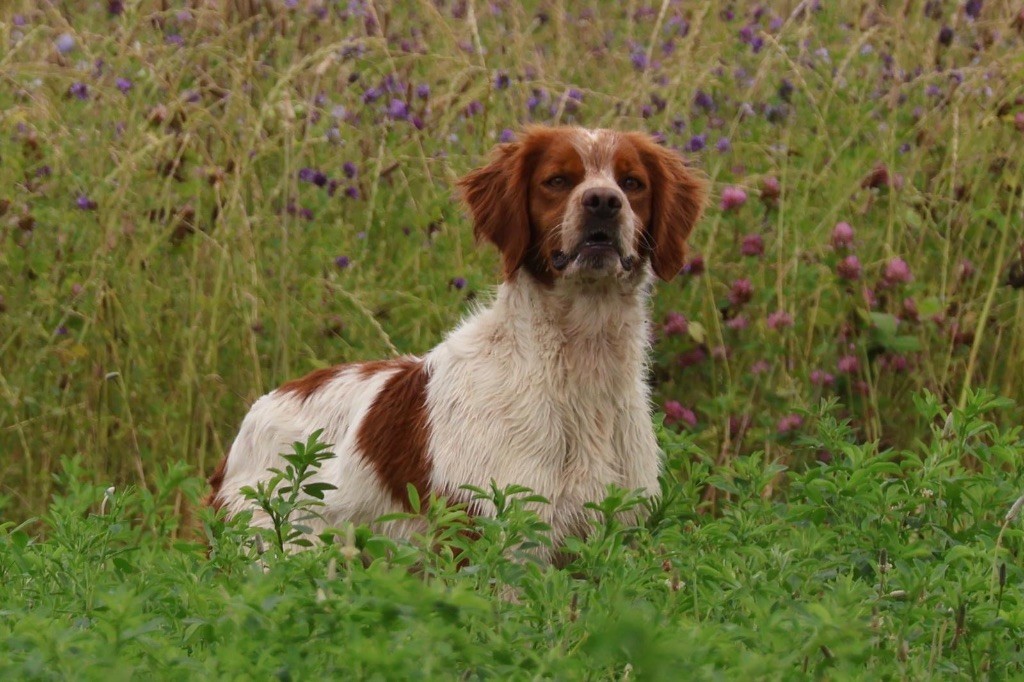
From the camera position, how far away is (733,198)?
543 centimetres

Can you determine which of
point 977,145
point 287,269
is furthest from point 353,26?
point 977,145

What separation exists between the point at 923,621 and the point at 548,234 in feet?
5.25

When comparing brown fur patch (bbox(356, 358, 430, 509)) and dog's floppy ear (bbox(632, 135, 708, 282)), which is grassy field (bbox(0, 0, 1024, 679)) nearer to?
dog's floppy ear (bbox(632, 135, 708, 282))

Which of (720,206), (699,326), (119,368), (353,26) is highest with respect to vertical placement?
(353,26)

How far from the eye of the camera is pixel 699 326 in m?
5.33

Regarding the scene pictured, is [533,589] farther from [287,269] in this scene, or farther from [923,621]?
[287,269]

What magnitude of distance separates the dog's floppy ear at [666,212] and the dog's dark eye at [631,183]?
0.11m

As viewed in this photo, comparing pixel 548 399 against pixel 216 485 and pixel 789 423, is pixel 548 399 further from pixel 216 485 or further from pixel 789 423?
pixel 789 423

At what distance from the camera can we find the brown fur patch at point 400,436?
405 cm

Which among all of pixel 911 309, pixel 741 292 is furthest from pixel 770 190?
pixel 911 309

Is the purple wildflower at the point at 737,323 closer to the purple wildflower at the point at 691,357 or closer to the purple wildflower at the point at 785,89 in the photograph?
the purple wildflower at the point at 691,357

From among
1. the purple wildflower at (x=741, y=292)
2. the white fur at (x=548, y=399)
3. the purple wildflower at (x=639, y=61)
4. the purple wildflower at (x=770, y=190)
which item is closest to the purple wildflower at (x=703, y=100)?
the purple wildflower at (x=639, y=61)

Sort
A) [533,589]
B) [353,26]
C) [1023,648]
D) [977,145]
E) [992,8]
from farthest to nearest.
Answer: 1. [992,8]
2. [353,26]
3. [977,145]
4. [1023,648]
5. [533,589]

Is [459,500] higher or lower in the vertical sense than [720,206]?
lower
